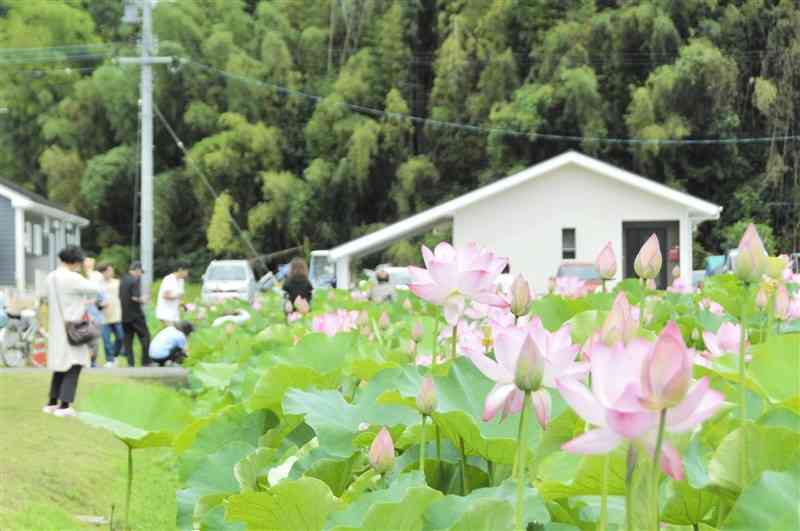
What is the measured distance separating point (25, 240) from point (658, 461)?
24104 mm

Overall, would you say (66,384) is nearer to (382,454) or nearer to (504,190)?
(382,454)

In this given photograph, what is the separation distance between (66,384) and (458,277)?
5.71 metres

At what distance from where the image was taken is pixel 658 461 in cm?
76

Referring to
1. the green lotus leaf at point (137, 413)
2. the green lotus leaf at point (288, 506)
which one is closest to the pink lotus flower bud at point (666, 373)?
the green lotus leaf at point (288, 506)

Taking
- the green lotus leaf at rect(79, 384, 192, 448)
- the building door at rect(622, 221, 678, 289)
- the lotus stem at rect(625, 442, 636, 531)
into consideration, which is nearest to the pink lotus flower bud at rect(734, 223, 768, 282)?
the lotus stem at rect(625, 442, 636, 531)

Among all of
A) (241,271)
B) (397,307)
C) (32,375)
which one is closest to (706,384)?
(397,307)

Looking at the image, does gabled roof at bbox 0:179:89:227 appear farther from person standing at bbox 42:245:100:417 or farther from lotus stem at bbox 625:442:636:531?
lotus stem at bbox 625:442:636:531

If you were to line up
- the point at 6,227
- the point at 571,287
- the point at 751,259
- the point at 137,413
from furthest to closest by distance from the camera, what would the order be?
1. the point at 6,227
2. the point at 571,287
3. the point at 137,413
4. the point at 751,259

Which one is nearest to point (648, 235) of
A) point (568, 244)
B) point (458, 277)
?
point (568, 244)

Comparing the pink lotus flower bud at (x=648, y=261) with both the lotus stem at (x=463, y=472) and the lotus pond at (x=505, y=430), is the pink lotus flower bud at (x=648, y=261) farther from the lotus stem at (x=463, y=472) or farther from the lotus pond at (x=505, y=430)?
the lotus stem at (x=463, y=472)

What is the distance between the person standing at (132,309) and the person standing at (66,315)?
3.37 m

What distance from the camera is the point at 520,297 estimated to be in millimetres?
1377

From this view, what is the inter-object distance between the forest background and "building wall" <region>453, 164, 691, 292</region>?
7.89 metres

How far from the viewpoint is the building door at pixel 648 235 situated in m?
17.9
